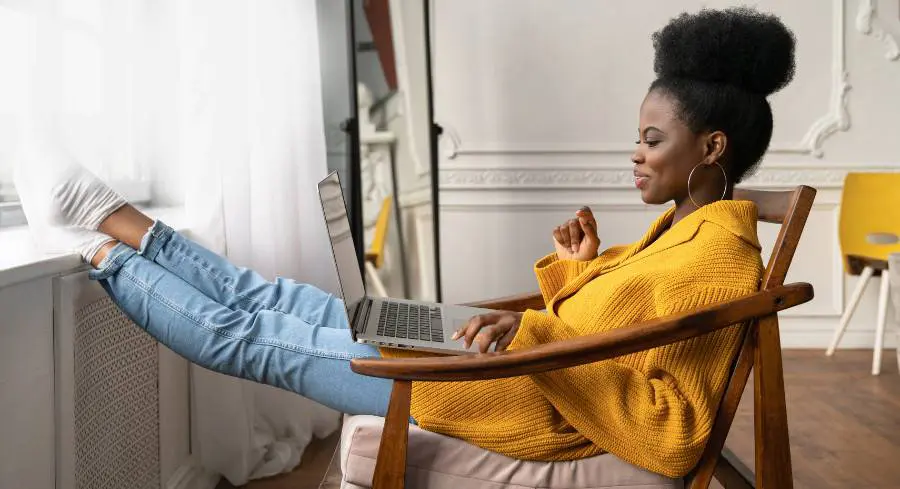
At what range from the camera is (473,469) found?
1211mm

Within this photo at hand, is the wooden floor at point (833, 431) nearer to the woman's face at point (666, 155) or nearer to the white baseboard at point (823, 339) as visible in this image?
the white baseboard at point (823, 339)

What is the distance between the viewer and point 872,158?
4.03m

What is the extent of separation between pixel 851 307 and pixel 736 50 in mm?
2657

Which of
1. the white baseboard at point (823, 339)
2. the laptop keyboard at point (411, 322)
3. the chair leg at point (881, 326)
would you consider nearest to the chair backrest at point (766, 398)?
the laptop keyboard at point (411, 322)

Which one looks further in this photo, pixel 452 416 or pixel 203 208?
pixel 203 208

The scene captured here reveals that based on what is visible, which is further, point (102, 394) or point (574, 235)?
point (574, 235)

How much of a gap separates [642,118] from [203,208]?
108 centimetres

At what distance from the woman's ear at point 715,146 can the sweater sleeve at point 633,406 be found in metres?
0.33

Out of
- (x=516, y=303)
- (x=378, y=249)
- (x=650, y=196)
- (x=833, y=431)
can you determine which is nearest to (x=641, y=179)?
(x=650, y=196)

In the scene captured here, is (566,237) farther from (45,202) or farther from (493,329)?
(45,202)

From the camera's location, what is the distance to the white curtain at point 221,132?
1.93m

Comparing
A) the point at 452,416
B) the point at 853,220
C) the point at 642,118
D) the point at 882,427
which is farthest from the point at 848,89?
the point at 452,416

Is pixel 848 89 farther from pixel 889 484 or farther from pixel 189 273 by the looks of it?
pixel 189 273

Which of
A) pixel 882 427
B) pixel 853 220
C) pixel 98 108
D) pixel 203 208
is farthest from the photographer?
pixel 853 220
